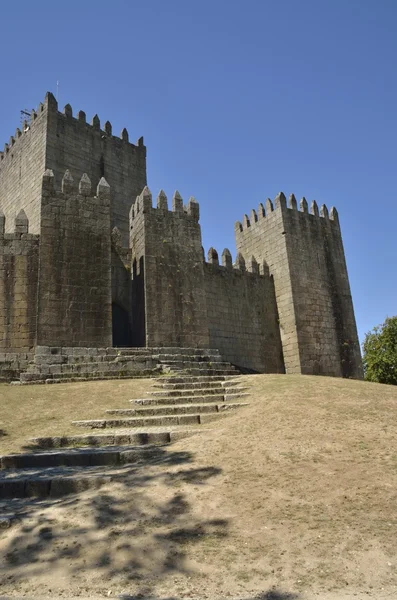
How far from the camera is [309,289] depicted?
76.2 ft

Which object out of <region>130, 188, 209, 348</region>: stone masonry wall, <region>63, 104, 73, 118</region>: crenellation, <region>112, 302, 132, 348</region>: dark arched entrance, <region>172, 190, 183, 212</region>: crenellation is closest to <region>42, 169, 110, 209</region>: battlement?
<region>130, 188, 209, 348</region>: stone masonry wall

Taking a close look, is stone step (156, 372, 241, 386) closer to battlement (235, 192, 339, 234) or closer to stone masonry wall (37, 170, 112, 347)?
stone masonry wall (37, 170, 112, 347)

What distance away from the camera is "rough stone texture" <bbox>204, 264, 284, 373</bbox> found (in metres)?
20.9

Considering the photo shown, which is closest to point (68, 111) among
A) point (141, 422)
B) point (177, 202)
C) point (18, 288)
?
point (177, 202)

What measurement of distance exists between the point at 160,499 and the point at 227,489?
78 centimetres

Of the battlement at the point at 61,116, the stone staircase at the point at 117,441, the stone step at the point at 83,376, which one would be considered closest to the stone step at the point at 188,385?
the stone staircase at the point at 117,441

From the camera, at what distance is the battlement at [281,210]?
23656 millimetres

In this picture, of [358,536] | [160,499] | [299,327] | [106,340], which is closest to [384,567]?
[358,536]

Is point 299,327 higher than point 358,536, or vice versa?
point 299,327

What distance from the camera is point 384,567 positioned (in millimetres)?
4035

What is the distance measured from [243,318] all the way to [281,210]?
228 inches

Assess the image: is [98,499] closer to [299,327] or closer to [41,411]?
[41,411]

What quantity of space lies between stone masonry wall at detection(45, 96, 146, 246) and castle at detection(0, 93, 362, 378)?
69 mm

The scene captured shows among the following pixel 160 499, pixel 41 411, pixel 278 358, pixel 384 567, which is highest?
pixel 278 358
